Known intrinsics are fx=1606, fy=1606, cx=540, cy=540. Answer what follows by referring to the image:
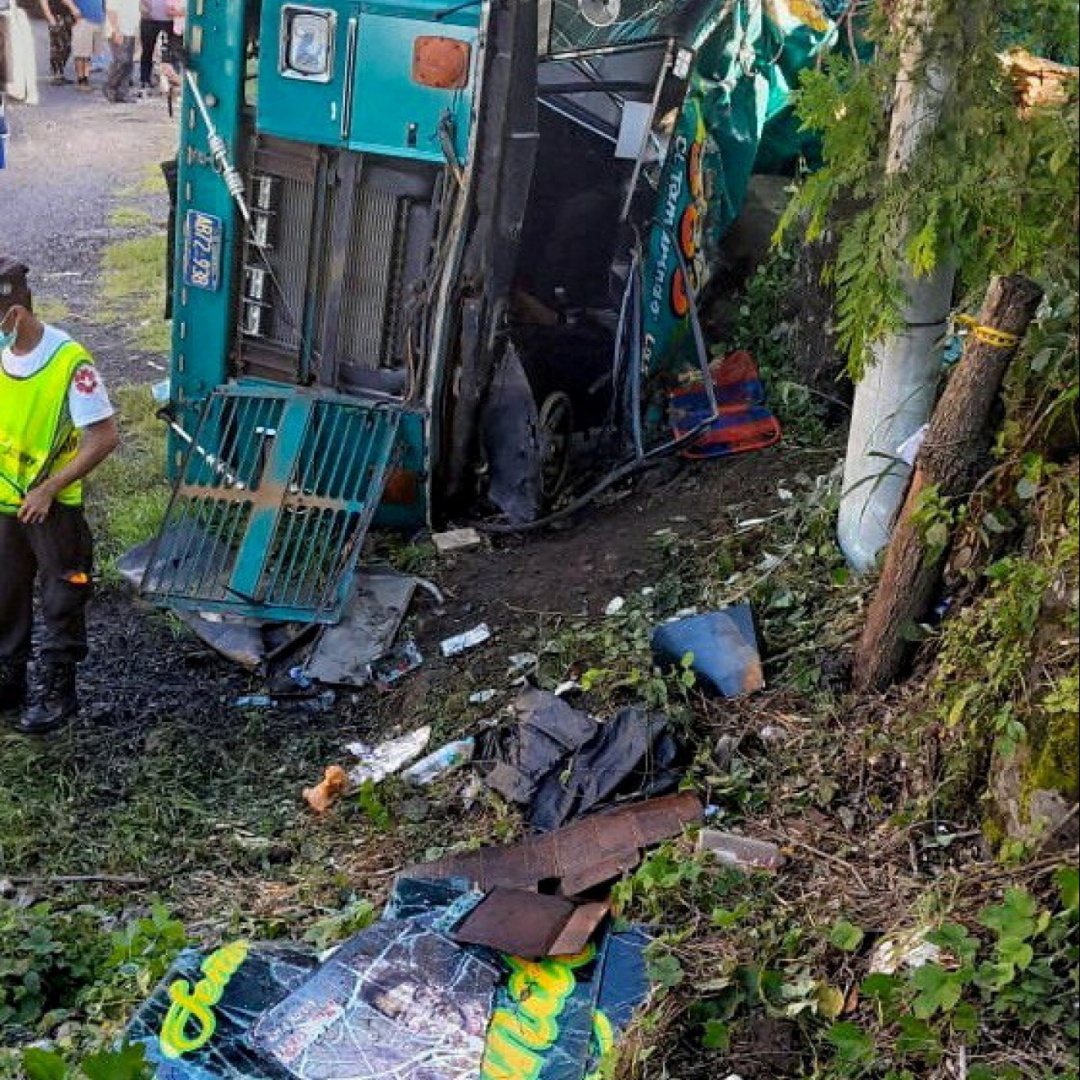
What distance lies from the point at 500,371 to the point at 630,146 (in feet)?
3.51

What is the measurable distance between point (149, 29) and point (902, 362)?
12.8 meters

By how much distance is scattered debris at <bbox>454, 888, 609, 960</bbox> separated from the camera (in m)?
3.73

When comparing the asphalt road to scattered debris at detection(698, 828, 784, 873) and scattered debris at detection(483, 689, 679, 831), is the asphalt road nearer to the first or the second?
scattered debris at detection(483, 689, 679, 831)

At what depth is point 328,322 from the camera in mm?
6180

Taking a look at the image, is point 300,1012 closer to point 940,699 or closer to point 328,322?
point 940,699

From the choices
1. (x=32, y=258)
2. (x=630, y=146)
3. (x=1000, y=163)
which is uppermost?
(x=1000, y=163)

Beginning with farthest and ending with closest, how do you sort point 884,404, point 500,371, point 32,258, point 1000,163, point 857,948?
point 32,258 → point 500,371 → point 884,404 → point 1000,163 → point 857,948

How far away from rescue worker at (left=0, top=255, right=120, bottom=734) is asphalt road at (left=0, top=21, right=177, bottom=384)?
3516 mm

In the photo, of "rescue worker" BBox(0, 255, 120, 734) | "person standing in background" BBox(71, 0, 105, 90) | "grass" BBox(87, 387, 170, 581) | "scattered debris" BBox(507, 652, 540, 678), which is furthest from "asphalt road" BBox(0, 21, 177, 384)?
"scattered debris" BBox(507, 652, 540, 678)

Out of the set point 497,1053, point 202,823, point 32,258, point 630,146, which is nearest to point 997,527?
point 497,1053

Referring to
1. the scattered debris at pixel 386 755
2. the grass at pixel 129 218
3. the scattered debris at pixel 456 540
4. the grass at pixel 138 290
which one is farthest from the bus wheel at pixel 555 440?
the grass at pixel 129 218

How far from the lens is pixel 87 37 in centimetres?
1584

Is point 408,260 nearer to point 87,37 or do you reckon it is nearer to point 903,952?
point 903,952

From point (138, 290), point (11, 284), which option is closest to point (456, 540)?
point (11, 284)
